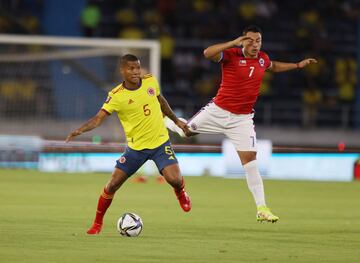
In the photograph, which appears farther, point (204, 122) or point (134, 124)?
point (204, 122)

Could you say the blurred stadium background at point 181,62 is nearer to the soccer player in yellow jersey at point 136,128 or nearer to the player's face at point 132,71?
the soccer player in yellow jersey at point 136,128

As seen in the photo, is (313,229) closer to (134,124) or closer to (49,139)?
(134,124)

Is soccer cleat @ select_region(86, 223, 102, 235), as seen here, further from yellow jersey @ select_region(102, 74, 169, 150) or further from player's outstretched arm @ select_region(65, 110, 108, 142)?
player's outstretched arm @ select_region(65, 110, 108, 142)

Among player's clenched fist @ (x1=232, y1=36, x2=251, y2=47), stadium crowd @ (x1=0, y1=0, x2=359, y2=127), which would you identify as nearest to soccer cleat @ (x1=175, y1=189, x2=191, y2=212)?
player's clenched fist @ (x1=232, y1=36, x2=251, y2=47)

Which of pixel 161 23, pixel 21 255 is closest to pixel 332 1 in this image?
pixel 161 23

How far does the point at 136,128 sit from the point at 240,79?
6.35ft

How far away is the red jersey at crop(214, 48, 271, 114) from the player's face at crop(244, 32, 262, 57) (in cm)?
13

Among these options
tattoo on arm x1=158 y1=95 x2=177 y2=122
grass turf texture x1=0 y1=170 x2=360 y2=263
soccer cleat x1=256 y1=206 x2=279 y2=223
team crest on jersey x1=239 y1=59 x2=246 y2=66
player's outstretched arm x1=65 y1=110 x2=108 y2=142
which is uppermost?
team crest on jersey x1=239 y1=59 x2=246 y2=66

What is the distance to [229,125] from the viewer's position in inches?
500

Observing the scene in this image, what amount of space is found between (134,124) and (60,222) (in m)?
2.01

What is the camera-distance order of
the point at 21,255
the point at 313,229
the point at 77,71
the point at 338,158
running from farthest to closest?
the point at 77,71 → the point at 338,158 → the point at 313,229 → the point at 21,255

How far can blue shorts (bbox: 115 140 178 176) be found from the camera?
11.2 m

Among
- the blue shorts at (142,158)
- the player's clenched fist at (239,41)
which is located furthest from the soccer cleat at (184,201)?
the player's clenched fist at (239,41)

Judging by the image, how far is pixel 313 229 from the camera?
12242 mm
